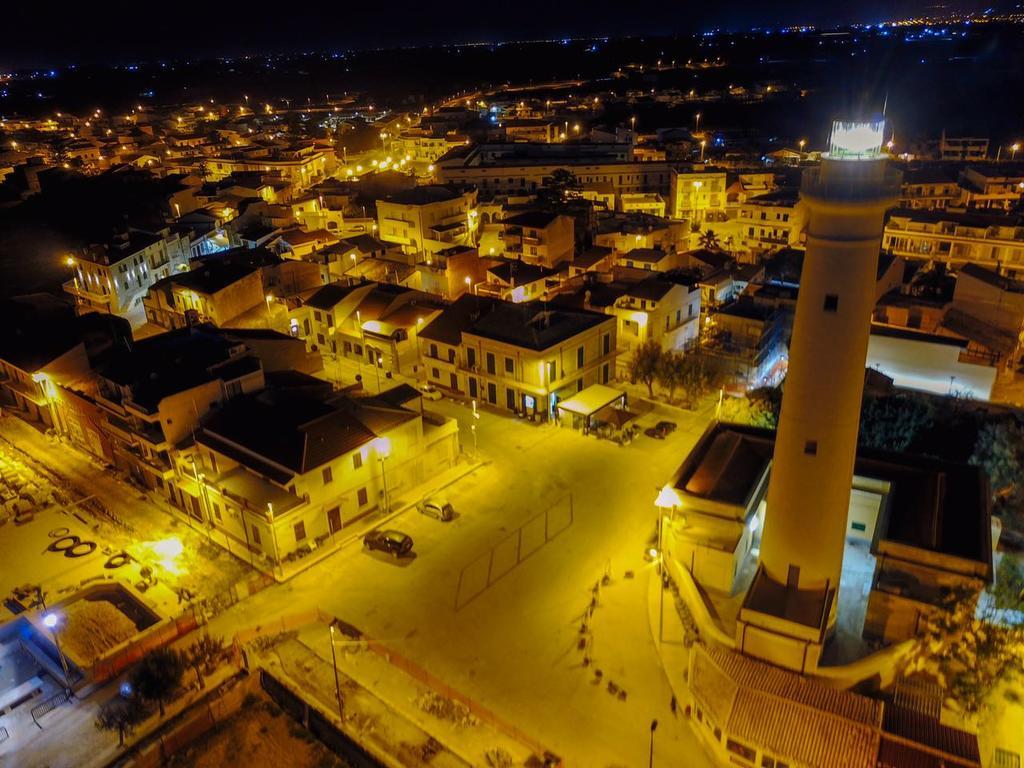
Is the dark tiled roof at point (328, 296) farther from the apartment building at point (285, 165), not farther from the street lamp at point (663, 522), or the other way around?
the apartment building at point (285, 165)

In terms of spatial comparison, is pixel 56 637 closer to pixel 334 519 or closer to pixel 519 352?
pixel 334 519

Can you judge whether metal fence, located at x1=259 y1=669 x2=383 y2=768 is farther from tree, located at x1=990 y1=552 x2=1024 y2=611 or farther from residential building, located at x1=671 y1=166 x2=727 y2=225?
residential building, located at x1=671 y1=166 x2=727 y2=225

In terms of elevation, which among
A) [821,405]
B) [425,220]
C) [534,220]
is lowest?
[425,220]

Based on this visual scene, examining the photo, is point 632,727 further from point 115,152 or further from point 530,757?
point 115,152

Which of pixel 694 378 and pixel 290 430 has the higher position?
pixel 290 430

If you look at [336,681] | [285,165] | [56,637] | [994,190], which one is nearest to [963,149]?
[994,190]

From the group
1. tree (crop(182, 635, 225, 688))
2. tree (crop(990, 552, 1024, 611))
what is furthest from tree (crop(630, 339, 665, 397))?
tree (crop(182, 635, 225, 688))

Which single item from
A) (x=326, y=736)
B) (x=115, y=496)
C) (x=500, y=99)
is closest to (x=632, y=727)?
(x=326, y=736)
